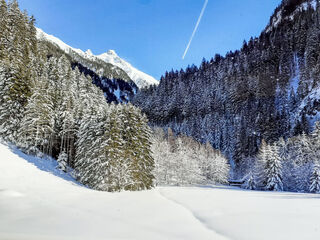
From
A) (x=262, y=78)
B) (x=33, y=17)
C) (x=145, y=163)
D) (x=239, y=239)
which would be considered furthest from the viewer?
(x=262, y=78)

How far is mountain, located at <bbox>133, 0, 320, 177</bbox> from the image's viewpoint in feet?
255

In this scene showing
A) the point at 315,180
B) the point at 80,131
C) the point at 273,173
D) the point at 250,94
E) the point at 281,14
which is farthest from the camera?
the point at 281,14

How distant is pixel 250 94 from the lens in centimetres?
10588

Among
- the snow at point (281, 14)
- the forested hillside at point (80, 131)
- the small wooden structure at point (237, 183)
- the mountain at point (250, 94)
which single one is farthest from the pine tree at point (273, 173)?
the snow at point (281, 14)

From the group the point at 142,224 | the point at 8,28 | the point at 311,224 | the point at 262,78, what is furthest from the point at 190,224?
the point at 262,78

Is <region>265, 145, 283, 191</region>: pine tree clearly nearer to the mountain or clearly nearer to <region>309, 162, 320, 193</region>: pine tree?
<region>309, 162, 320, 193</region>: pine tree

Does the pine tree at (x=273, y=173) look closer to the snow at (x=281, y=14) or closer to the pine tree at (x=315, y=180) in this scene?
the pine tree at (x=315, y=180)

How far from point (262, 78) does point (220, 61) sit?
133ft

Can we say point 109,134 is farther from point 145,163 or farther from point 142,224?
point 142,224

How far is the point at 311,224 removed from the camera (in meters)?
10.7

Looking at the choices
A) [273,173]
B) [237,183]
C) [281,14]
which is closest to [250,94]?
[237,183]

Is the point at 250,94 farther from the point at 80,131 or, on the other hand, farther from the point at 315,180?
the point at 80,131

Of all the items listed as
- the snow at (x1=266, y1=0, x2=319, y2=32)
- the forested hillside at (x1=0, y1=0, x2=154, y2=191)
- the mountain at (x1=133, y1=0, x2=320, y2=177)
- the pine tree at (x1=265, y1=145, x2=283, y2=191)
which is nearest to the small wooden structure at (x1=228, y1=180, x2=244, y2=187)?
the mountain at (x1=133, y1=0, x2=320, y2=177)

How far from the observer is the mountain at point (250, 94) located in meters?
77.7
